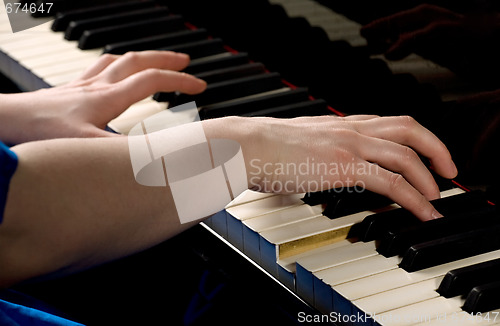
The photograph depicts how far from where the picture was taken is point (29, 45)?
1949 millimetres

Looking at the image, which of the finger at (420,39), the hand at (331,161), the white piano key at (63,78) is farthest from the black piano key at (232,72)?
the hand at (331,161)

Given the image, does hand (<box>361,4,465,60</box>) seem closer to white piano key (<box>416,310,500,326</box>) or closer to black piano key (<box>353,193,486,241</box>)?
black piano key (<box>353,193,486,241</box>)

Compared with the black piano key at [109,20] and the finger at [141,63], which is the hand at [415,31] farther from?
the black piano key at [109,20]

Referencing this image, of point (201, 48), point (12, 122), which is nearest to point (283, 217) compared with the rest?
point (12, 122)

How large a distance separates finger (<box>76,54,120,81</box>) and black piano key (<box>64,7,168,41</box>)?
1.17 ft

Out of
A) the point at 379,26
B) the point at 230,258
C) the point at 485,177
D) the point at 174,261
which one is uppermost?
the point at 379,26

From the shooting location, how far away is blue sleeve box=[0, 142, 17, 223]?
3.01 feet

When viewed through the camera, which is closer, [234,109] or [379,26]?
[379,26]

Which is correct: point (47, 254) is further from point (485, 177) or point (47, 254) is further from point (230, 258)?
point (485, 177)

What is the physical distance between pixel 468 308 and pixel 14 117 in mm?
910

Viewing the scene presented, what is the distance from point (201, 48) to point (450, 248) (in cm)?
97

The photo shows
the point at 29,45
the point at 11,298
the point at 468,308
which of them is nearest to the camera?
the point at 468,308

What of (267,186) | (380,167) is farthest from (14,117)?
(380,167)

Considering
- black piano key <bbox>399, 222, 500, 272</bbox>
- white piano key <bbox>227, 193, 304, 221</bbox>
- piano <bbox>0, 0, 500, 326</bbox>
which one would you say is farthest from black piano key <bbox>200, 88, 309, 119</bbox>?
black piano key <bbox>399, 222, 500, 272</bbox>
